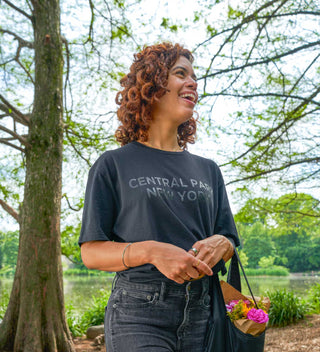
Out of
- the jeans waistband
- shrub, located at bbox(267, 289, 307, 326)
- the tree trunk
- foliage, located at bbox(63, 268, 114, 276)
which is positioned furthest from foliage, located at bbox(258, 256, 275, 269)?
the jeans waistband

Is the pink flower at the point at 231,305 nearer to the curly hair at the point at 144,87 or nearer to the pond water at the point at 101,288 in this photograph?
the curly hair at the point at 144,87

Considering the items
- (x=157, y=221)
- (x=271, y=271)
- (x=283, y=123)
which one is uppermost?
(x=283, y=123)

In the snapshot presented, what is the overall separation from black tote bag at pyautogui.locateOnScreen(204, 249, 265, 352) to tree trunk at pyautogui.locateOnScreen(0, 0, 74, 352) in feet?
13.5

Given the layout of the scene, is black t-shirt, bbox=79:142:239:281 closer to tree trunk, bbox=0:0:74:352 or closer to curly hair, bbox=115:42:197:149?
curly hair, bbox=115:42:197:149

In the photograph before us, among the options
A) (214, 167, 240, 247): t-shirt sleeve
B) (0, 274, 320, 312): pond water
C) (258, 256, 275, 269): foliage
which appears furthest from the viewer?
(258, 256, 275, 269): foliage

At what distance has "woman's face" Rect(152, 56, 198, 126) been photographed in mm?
1681

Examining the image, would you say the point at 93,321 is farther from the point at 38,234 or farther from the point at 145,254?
the point at 145,254

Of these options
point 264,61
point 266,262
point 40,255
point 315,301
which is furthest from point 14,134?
point 266,262

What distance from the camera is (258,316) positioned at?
1.37 metres

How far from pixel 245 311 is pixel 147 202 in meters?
0.52

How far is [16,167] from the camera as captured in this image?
7867 millimetres

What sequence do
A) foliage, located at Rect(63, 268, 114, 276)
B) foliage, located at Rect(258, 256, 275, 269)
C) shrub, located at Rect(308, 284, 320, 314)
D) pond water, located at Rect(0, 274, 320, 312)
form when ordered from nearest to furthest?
1. shrub, located at Rect(308, 284, 320, 314)
2. pond water, located at Rect(0, 274, 320, 312)
3. foliage, located at Rect(258, 256, 275, 269)
4. foliage, located at Rect(63, 268, 114, 276)

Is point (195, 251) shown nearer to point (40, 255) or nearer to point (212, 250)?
point (212, 250)

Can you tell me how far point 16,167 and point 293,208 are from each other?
5300mm
